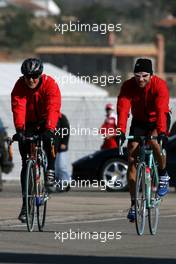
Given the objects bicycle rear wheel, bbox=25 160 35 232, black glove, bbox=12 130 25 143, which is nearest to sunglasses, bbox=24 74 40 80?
black glove, bbox=12 130 25 143

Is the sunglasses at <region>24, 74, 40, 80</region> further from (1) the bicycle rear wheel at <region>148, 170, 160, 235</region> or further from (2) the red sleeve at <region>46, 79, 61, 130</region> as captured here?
(1) the bicycle rear wheel at <region>148, 170, 160, 235</region>

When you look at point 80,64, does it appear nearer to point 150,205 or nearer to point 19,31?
point 19,31

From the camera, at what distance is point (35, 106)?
16234mm

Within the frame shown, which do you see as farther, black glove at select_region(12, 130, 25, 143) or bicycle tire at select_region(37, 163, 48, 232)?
bicycle tire at select_region(37, 163, 48, 232)

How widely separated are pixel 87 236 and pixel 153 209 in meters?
1.04

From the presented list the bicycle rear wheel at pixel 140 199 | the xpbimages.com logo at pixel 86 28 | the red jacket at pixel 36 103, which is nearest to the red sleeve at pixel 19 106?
the red jacket at pixel 36 103

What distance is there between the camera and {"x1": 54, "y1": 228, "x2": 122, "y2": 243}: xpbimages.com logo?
50.2 ft

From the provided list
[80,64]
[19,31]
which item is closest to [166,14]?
[19,31]

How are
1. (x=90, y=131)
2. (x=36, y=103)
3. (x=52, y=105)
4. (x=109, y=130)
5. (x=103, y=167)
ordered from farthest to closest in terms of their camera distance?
(x=90, y=131) → (x=109, y=130) → (x=103, y=167) → (x=36, y=103) → (x=52, y=105)

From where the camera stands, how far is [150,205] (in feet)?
51.8

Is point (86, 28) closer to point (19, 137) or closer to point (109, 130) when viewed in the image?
point (109, 130)

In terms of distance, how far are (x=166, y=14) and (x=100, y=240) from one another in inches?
4220

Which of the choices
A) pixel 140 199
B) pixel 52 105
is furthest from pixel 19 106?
pixel 140 199

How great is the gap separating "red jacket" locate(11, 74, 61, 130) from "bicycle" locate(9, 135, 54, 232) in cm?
26
